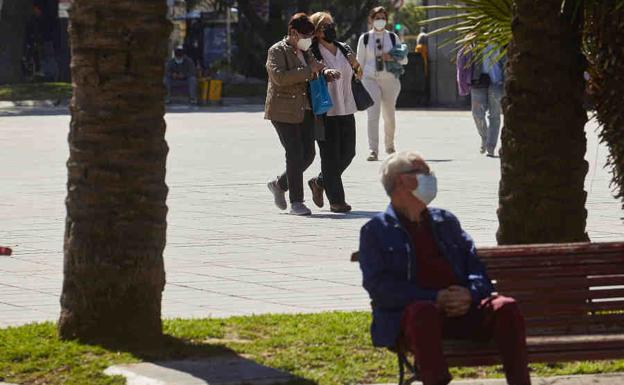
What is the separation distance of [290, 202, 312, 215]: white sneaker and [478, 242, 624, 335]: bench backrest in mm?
7090

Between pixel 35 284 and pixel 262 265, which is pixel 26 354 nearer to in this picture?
pixel 35 284

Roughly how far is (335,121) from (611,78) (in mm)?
6807

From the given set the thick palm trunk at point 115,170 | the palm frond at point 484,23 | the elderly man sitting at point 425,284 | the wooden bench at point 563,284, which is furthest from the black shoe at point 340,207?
the elderly man sitting at point 425,284

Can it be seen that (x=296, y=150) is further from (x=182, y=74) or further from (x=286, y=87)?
(x=182, y=74)

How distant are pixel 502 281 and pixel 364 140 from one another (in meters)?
17.0

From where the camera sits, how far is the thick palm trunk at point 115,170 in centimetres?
743

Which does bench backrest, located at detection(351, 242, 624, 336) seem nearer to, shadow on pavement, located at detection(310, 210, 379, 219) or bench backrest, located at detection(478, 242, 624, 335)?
bench backrest, located at detection(478, 242, 624, 335)

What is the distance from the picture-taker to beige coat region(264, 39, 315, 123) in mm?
13594

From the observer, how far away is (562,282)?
6.66 metres

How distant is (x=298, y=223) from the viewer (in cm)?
1316

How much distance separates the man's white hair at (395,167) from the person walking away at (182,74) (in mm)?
31695

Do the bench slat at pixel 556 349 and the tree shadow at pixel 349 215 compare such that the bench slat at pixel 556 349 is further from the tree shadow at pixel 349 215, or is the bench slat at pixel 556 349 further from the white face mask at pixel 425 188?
the tree shadow at pixel 349 215

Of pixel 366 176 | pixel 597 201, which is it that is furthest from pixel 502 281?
pixel 366 176

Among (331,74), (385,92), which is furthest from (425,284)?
(385,92)
